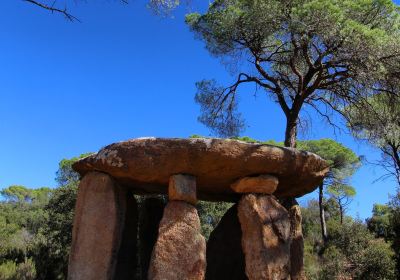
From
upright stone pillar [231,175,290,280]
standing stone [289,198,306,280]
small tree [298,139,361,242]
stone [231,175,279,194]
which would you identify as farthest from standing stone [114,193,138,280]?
small tree [298,139,361,242]

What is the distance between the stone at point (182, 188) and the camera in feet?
24.6

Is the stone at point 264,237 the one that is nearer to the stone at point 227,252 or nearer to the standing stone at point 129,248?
the stone at point 227,252

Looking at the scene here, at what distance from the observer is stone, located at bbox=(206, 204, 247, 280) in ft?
29.6

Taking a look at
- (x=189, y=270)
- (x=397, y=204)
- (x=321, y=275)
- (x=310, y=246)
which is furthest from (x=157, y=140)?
(x=310, y=246)

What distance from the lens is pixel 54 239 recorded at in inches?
553

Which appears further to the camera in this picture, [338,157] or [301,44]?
[338,157]

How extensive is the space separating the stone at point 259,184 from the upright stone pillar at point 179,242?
35.0 inches

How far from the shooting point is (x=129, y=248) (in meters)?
8.35

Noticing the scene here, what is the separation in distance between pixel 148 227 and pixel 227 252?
175 cm

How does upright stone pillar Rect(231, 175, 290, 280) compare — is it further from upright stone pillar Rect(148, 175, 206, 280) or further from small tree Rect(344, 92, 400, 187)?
small tree Rect(344, 92, 400, 187)

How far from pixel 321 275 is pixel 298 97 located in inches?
256

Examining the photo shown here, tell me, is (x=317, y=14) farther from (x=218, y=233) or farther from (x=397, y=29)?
(x=218, y=233)

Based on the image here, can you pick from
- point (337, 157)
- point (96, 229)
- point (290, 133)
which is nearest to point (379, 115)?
point (290, 133)

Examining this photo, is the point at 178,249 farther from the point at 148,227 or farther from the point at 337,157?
the point at 337,157
